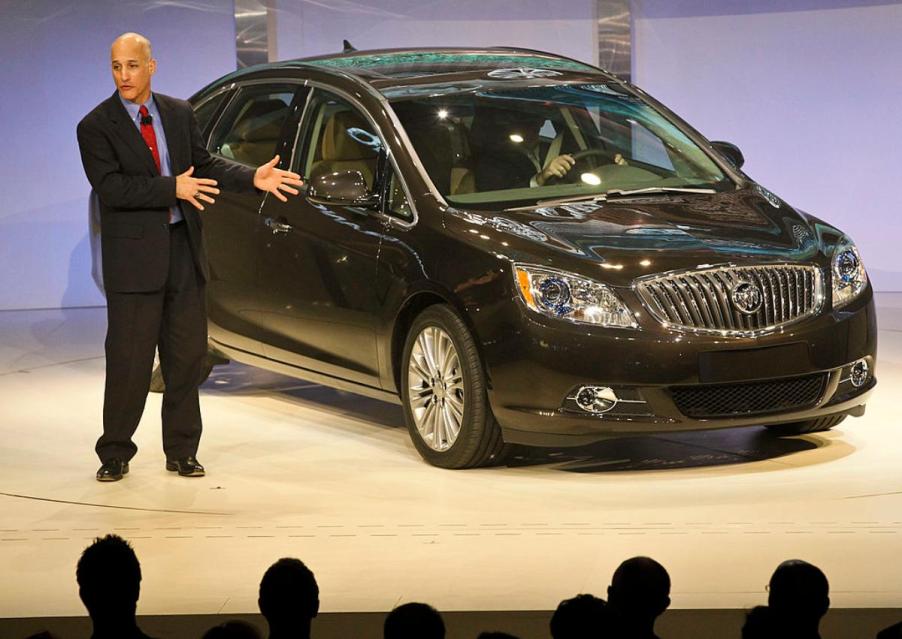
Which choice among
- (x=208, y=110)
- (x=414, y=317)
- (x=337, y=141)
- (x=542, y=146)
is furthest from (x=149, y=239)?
(x=208, y=110)

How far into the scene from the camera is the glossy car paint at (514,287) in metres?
6.69

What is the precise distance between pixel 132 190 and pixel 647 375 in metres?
2.06

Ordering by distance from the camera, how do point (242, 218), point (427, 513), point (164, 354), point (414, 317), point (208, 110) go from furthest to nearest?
point (208, 110) < point (242, 218) < point (414, 317) < point (164, 354) < point (427, 513)

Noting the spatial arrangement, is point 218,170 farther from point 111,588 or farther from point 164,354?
point 111,588

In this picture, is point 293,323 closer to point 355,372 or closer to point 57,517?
point 355,372

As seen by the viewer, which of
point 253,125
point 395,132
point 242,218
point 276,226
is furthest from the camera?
point 253,125

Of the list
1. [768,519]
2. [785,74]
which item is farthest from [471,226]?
[785,74]

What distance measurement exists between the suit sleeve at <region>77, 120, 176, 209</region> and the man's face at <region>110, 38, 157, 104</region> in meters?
0.19

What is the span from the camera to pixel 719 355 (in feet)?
21.9

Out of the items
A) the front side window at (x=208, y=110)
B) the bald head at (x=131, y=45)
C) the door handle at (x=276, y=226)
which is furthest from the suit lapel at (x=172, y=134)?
the front side window at (x=208, y=110)

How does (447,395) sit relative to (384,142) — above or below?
below

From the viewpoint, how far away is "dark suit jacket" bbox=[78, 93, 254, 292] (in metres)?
6.83

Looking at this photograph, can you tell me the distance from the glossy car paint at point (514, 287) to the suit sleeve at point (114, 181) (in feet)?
3.44

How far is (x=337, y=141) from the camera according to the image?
26.4ft
